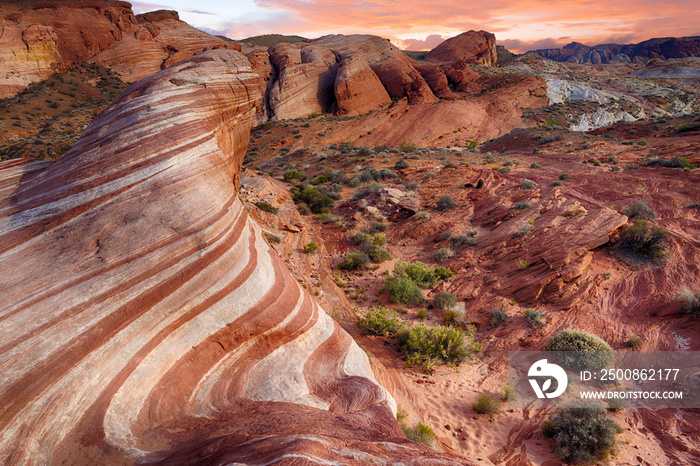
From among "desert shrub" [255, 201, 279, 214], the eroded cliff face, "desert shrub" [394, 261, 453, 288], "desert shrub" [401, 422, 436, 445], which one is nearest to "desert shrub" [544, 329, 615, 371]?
"desert shrub" [401, 422, 436, 445]

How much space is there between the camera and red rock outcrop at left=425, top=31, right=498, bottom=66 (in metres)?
76.7

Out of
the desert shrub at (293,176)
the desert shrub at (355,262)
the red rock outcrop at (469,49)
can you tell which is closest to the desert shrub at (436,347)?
the desert shrub at (355,262)

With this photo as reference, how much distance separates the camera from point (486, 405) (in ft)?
23.7

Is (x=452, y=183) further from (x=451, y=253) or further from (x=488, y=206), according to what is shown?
(x=451, y=253)

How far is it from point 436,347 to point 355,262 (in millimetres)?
5740

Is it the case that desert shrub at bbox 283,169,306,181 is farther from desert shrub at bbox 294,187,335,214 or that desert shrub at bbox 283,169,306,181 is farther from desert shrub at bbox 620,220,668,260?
desert shrub at bbox 620,220,668,260

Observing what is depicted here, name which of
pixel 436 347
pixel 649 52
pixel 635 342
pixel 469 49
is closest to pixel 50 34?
pixel 436 347

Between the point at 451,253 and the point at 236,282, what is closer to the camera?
the point at 236,282

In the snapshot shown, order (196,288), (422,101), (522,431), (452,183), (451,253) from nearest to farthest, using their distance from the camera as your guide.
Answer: (196,288), (522,431), (451,253), (452,183), (422,101)

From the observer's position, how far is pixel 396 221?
57.8ft

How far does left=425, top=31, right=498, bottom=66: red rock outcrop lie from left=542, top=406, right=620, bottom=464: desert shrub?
267 ft

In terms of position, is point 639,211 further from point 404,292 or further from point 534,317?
point 404,292

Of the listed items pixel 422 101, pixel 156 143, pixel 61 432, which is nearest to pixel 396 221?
pixel 156 143

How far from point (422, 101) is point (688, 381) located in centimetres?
4646
